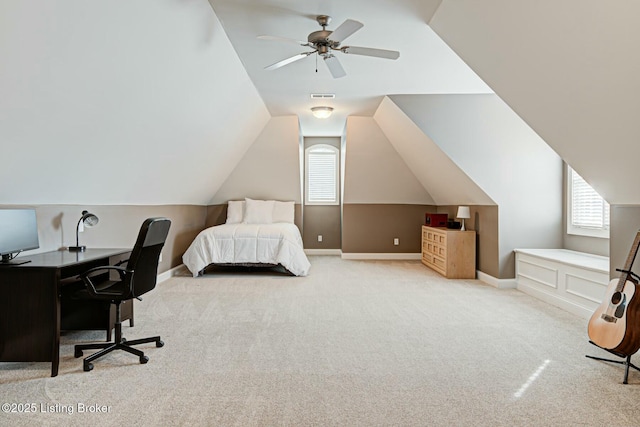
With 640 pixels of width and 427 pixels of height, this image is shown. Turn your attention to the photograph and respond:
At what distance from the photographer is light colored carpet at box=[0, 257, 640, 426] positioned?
2168mm

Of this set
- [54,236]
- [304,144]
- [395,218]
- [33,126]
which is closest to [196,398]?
[33,126]

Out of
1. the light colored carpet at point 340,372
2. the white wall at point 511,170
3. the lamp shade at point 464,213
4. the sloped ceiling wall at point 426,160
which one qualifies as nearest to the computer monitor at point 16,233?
the light colored carpet at point 340,372

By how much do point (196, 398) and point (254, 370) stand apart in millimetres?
469

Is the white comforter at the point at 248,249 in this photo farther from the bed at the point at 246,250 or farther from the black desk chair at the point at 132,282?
the black desk chair at the point at 132,282

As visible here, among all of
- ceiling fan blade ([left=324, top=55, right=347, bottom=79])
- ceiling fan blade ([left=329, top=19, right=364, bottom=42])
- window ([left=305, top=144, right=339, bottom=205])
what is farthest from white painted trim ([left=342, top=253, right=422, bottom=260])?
ceiling fan blade ([left=329, top=19, right=364, bottom=42])

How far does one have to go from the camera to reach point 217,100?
4.79m

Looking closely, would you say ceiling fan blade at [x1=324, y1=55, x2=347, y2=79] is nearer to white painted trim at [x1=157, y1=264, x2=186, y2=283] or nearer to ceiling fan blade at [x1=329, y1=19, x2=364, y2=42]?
ceiling fan blade at [x1=329, y1=19, x2=364, y2=42]

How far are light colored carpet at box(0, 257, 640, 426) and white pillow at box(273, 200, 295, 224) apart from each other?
10.8 feet

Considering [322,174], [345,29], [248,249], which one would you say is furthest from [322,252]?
[345,29]

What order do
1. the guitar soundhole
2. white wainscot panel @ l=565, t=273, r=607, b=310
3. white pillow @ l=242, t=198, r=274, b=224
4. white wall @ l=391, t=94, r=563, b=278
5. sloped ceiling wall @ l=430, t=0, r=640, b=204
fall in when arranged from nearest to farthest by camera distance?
sloped ceiling wall @ l=430, t=0, r=640, b=204 → the guitar soundhole → white wainscot panel @ l=565, t=273, r=607, b=310 → white wall @ l=391, t=94, r=563, b=278 → white pillow @ l=242, t=198, r=274, b=224

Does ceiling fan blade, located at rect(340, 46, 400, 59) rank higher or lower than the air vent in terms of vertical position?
lower

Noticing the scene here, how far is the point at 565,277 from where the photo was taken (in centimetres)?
430

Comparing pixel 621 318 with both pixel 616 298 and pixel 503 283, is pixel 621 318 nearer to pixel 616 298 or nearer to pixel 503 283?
pixel 616 298

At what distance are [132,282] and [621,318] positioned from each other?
129 inches
